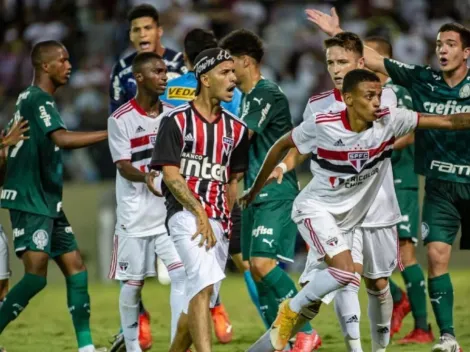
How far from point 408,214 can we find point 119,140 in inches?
111

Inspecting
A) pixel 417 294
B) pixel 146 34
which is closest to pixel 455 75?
pixel 417 294

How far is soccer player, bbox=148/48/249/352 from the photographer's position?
25.9ft

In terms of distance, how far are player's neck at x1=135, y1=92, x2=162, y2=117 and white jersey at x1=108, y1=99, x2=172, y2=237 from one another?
0.12 feet

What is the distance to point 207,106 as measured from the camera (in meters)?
8.19

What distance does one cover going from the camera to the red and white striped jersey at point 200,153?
7.98 m

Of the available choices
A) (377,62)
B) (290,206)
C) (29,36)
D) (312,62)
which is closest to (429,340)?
(290,206)

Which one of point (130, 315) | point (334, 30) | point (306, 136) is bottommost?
point (130, 315)

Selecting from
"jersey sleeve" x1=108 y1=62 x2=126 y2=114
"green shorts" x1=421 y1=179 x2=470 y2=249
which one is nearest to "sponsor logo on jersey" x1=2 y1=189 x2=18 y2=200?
"jersey sleeve" x1=108 y1=62 x2=126 y2=114

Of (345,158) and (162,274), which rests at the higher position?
(345,158)

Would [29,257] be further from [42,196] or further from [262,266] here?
[262,266]

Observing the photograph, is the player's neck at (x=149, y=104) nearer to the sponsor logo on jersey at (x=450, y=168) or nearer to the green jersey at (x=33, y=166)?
the green jersey at (x=33, y=166)

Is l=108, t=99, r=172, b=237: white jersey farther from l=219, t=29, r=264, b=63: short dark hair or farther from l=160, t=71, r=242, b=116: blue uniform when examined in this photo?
l=219, t=29, r=264, b=63: short dark hair

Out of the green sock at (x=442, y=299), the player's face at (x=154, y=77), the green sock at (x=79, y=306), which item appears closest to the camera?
the green sock at (x=442, y=299)

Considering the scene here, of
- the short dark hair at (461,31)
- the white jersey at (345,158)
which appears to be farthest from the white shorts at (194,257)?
the short dark hair at (461,31)
